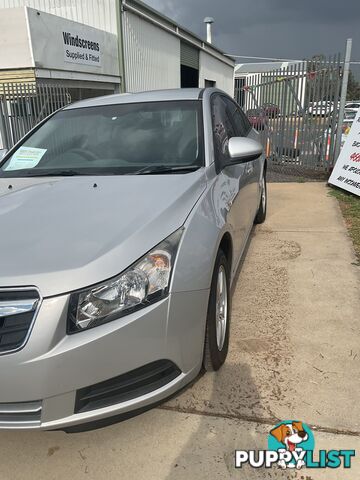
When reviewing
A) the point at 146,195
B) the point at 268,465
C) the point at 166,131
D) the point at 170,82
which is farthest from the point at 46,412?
the point at 170,82

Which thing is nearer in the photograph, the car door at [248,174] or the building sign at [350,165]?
the car door at [248,174]

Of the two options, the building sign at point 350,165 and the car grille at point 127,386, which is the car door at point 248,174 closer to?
the car grille at point 127,386

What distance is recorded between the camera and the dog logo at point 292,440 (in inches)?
81.2

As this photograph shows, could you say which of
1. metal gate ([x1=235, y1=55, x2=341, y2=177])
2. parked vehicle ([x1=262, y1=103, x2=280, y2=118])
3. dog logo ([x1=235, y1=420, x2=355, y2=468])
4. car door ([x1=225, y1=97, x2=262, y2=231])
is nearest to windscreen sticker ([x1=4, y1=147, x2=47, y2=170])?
car door ([x1=225, y1=97, x2=262, y2=231])

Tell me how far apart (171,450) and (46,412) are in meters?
0.70

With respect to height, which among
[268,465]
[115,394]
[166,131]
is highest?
[166,131]

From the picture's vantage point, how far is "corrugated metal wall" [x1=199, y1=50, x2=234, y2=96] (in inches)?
1118

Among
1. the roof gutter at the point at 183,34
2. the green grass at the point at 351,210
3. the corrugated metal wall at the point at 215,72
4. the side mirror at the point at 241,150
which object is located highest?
the roof gutter at the point at 183,34

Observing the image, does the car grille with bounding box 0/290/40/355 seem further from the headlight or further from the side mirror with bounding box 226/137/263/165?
the side mirror with bounding box 226/137/263/165

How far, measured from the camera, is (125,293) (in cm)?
187

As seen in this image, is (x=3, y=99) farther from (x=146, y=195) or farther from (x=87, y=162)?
(x=146, y=195)

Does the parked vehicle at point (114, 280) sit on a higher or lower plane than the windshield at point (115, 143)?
lower

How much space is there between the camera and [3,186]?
2986mm

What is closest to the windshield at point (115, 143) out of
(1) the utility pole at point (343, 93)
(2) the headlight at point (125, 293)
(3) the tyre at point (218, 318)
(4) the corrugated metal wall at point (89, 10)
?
(3) the tyre at point (218, 318)
